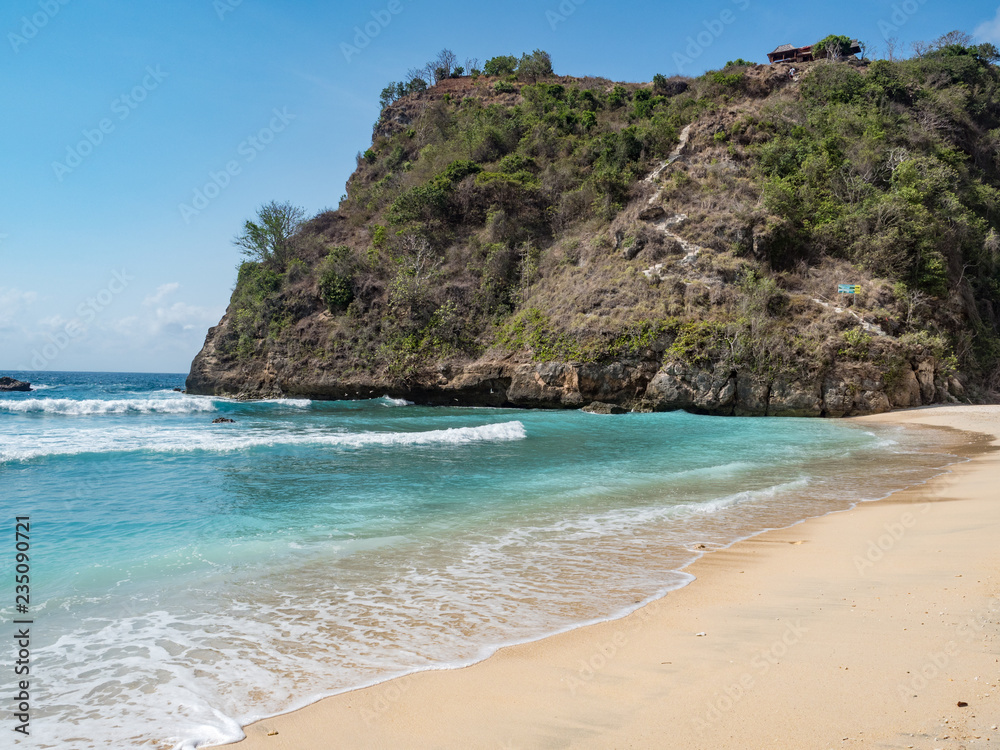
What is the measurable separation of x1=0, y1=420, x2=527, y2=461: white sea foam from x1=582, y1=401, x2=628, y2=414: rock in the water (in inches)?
346

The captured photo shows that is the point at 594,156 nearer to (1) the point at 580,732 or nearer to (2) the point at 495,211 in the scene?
(2) the point at 495,211

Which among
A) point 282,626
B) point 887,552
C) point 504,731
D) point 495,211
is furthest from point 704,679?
point 495,211

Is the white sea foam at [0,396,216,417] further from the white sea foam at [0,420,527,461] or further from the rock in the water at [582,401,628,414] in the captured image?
the rock in the water at [582,401,628,414]

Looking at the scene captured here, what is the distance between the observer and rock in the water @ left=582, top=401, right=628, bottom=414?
28.8m

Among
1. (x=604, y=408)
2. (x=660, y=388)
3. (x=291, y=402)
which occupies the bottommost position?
(x=604, y=408)

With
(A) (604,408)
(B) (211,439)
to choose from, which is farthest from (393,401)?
(B) (211,439)

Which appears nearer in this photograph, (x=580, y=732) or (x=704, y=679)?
(x=580, y=732)

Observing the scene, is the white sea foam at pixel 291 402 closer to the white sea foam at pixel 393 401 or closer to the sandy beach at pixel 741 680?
the white sea foam at pixel 393 401

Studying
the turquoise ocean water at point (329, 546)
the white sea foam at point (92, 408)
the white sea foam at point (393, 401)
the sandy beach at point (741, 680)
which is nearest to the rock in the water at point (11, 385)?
the white sea foam at point (92, 408)

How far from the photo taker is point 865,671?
3570mm

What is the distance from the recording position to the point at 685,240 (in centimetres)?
3291

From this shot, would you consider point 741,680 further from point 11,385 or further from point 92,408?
point 11,385

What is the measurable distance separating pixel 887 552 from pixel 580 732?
5307mm

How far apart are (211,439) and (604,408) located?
1861cm
